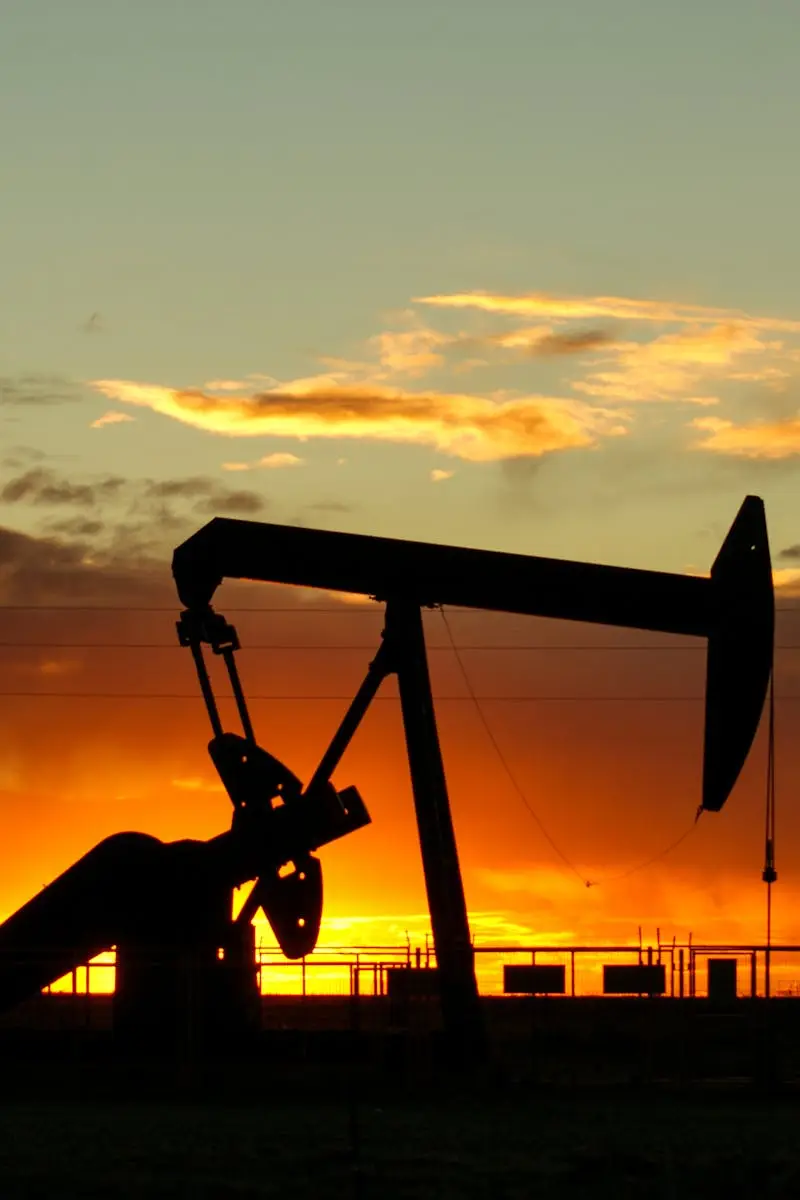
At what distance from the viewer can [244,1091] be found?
28422mm

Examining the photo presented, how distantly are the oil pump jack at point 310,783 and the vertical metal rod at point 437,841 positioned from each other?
26 mm

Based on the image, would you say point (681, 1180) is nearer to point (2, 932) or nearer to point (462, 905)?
point (462, 905)

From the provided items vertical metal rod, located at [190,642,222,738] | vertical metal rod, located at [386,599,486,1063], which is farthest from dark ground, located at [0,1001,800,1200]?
vertical metal rod, located at [190,642,222,738]

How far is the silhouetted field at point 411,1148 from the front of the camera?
18922 millimetres

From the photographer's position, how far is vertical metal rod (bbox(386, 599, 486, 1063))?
2981 centimetres

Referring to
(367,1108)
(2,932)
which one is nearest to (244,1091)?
(367,1108)

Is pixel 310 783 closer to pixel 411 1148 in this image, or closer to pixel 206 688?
Result: pixel 206 688

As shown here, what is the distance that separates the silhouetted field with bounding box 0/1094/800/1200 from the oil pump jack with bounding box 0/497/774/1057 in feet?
9.79

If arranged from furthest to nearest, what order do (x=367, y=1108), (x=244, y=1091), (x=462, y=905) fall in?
(x=462, y=905)
(x=244, y=1091)
(x=367, y=1108)

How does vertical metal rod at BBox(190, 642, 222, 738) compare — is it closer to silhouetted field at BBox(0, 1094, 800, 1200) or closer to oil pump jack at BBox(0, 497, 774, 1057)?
oil pump jack at BBox(0, 497, 774, 1057)

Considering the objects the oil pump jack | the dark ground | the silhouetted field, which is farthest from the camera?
the oil pump jack

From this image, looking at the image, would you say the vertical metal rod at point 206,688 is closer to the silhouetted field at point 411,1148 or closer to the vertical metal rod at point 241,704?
the vertical metal rod at point 241,704

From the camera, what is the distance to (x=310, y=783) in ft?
102

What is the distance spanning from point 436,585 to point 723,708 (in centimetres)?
465
